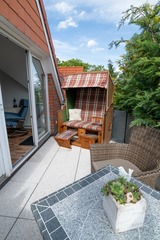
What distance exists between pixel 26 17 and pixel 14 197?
2826mm

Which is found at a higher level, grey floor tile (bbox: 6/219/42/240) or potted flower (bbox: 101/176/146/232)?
potted flower (bbox: 101/176/146/232)

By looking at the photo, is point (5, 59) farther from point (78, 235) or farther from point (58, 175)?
Result: point (78, 235)

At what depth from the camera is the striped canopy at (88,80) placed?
3.41 metres

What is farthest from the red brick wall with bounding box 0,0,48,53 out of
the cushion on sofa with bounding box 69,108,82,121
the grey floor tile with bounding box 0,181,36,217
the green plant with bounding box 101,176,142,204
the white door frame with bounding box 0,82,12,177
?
the grey floor tile with bounding box 0,181,36,217

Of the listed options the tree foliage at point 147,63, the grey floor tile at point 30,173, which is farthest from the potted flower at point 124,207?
the grey floor tile at point 30,173

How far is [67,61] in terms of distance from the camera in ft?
57.3

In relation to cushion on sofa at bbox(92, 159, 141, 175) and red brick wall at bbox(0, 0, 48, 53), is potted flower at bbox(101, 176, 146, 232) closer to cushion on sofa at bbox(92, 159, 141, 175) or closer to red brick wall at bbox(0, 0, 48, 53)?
cushion on sofa at bbox(92, 159, 141, 175)

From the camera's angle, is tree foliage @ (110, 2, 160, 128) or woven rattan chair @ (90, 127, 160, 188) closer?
woven rattan chair @ (90, 127, 160, 188)

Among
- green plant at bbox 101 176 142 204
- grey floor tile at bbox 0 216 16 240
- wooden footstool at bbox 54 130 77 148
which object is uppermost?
green plant at bbox 101 176 142 204

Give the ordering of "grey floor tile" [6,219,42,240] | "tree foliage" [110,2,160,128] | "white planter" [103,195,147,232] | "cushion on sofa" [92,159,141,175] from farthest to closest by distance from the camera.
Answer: "tree foliage" [110,2,160,128] < "cushion on sofa" [92,159,141,175] < "grey floor tile" [6,219,42,240] < "white planter" [103,195,147,232]

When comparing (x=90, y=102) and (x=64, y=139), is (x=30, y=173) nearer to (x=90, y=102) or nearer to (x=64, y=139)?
(x=64, y=139)

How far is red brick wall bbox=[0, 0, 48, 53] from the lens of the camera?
176 cm

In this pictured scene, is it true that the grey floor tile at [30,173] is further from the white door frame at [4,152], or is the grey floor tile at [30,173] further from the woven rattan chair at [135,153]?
the woven rattan chair at [135,153]

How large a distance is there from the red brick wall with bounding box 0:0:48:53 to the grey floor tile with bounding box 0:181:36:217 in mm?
2359
